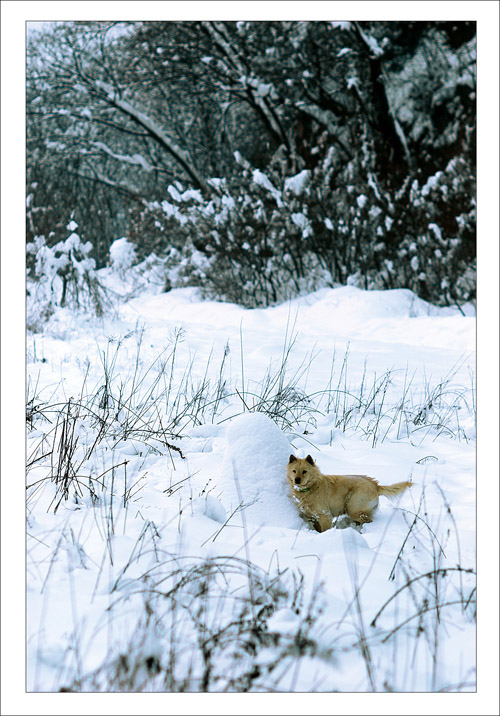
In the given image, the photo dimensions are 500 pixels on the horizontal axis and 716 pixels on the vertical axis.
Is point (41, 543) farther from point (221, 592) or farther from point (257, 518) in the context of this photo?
point (257, 518)

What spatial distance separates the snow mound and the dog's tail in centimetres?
45

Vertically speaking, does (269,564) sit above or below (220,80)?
below

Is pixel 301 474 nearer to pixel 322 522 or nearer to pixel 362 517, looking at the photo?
pixel 322 522

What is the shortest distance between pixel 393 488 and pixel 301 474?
506 mm

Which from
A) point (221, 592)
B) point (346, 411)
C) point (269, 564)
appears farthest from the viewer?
point (346, 411)

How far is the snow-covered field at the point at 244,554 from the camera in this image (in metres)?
1.48

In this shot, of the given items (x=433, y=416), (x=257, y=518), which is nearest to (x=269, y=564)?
(x=257, y=518)

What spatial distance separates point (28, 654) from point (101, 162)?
46.8 feet

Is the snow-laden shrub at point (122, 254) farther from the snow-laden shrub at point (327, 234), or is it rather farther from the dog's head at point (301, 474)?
the dog's head at point (301, 474)

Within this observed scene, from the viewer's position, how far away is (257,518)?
2389mm

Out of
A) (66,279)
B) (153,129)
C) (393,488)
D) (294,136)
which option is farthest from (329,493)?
(153,129)

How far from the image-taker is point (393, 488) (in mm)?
2625

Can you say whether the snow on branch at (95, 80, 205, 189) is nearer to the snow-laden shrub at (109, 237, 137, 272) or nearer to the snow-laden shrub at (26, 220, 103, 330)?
the snow-laden shrub at (109, 237, 137, 272)

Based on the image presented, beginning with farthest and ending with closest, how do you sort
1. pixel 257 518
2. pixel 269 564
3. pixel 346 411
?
1. pixel 346 411
2. pixel 257 518
3. pixel 269 564
